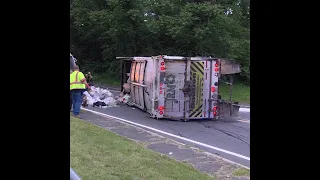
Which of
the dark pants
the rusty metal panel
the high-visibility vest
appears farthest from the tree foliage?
the dark pants

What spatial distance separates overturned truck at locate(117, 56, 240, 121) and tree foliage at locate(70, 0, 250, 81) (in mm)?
9698

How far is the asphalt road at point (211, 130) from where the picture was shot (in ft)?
30.2

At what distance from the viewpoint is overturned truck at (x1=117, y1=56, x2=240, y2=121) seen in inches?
524

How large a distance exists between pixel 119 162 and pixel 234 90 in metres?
20.9

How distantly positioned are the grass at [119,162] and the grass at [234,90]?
43.4 ft

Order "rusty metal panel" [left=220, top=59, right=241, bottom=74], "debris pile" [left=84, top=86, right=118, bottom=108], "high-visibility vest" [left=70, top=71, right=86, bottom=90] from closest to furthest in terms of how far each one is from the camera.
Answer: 1. "high-visibility vest" [left=70, top=71, right=86, bottom=90]
2. "rusty metal panel" [left=220, top=59, right=241, bottom=74]
3. "debris pile" [left=84, top=86, right=118, bottom=108]

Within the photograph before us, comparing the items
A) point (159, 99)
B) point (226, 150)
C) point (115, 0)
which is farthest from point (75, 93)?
point (115, 0)

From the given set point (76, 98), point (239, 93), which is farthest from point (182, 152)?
point (239, 93)

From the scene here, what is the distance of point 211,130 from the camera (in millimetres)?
11773

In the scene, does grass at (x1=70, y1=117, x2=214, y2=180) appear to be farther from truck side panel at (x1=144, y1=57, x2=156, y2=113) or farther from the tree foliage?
the tree foliage

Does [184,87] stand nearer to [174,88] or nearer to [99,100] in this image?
[174,88]

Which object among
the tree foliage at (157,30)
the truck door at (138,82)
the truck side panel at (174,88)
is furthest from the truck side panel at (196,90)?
the tree foliage at (157,30)

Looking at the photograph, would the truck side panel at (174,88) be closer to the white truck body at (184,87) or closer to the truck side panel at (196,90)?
the white truck body at (184,87)
